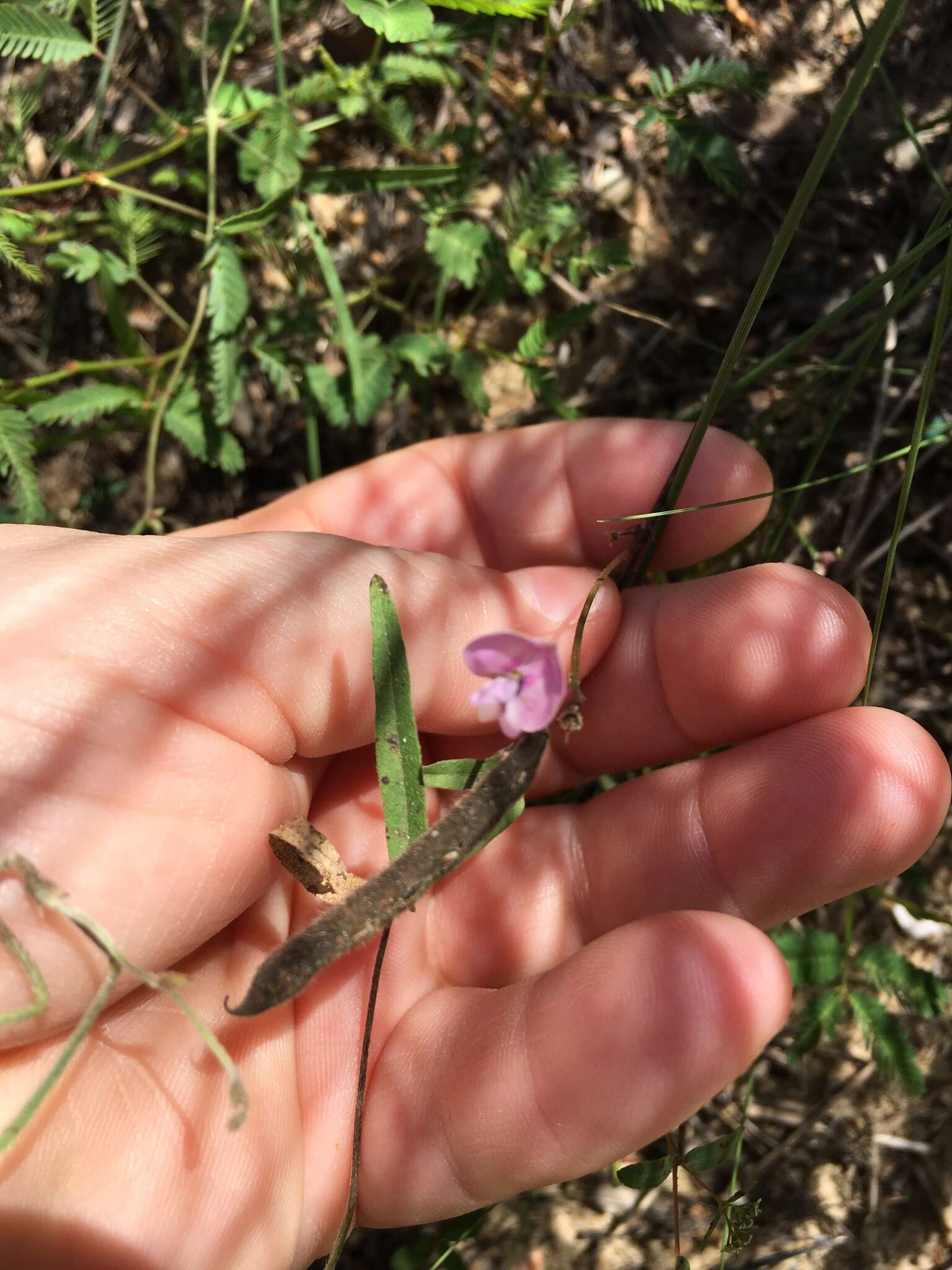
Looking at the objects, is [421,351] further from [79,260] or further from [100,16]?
[100,16]

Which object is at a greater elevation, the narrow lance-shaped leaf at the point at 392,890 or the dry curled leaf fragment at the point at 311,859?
the narrow lance-shaped leaf at the point at 392,890

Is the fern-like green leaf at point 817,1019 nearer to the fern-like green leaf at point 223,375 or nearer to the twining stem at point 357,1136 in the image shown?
the twining stem at point 357,1136

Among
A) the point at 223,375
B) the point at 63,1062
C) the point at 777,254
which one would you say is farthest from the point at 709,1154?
the point at 223,375

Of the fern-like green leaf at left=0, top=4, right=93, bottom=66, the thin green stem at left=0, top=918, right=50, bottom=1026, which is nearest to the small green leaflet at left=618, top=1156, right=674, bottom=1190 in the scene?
Answer: the thin green stem at left=0, top=918, right=50, bottom=1026

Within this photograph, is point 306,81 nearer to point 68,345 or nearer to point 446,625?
point 68,345

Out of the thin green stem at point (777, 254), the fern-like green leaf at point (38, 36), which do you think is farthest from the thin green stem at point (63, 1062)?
the fern-like green leaf at point (38, 36)

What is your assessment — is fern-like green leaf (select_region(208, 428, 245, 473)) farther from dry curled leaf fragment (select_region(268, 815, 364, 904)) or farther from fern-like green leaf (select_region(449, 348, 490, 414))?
dry curled leaf fragment (select_region(268, 815, 364, 904))

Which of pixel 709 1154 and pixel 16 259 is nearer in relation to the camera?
pixel 709 1154
